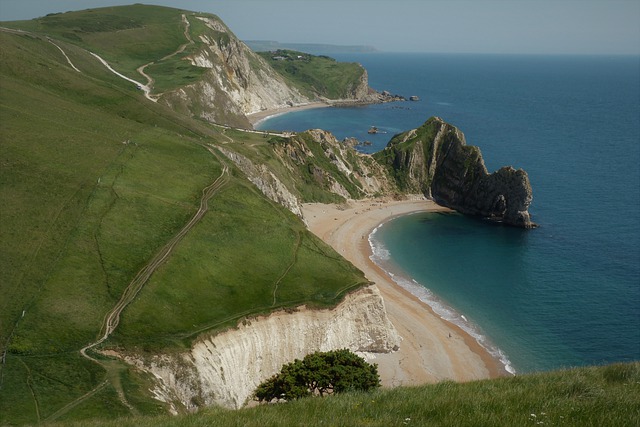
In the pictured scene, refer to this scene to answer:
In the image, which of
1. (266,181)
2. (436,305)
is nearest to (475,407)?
(436,305)

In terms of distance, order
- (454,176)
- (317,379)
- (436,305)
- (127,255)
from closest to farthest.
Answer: (317,379), (127,255), (436,305), (454,176)

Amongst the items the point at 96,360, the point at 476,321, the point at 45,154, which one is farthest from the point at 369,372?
the point at 45,154

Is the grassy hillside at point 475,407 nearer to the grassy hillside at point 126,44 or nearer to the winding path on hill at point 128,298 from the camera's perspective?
the winding path on hill at point 128,298

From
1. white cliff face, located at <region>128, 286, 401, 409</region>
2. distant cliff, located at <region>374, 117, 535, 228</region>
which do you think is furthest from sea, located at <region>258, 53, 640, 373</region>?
white cliff face, located at <region>128, 286, 401, 409</region>

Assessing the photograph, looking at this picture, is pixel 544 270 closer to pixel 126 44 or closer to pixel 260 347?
pixel 260 347

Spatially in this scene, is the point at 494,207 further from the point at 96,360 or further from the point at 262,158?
the point at 96,360

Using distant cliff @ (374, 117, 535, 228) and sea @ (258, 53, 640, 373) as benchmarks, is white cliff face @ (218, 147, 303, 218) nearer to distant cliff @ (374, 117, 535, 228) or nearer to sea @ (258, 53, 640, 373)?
sea @ (258, 53, 640, 373)

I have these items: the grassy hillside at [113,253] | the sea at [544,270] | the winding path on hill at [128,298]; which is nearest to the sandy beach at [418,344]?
the sea at [544,270]
